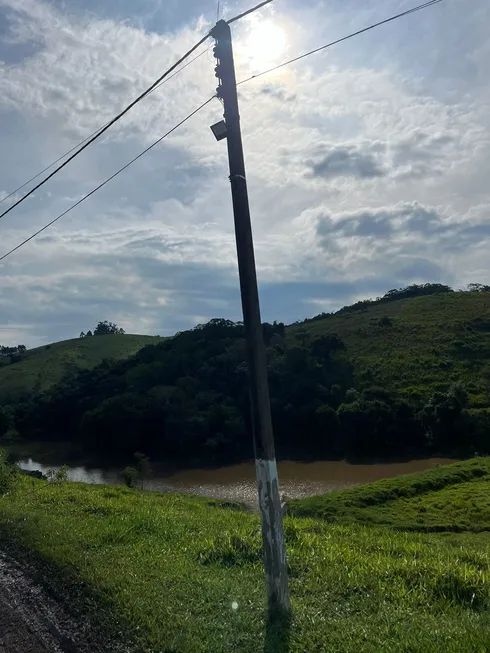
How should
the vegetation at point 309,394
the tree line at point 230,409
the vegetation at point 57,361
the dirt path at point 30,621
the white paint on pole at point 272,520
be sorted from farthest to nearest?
the vegetation at point 57,361 < the vegetation at point 309,394 < the tree line at point 230,409 < the white paint on pole at point 272,520 < the dirt path at point 30,621

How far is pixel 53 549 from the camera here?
7.49 meters

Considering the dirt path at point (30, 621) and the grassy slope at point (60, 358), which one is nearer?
the dirt path at point (30, 621)

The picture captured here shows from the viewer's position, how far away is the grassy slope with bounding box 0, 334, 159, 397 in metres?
83.9

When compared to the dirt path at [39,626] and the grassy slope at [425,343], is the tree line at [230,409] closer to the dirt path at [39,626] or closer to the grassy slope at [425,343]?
the grassy slope at [425,343]

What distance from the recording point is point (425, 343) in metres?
57.7

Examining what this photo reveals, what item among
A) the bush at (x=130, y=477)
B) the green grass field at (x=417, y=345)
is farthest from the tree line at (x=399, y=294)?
the bush at (x=130, y=477)

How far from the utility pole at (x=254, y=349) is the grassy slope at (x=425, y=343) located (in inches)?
1707

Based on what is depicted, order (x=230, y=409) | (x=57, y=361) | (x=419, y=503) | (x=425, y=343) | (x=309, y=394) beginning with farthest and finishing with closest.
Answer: (x=57, y=361) → (x=425, y=343) → (x=230, y=409) → (x=309, y=394) → (x=419, y=503)

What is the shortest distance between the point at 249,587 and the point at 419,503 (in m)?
21.0

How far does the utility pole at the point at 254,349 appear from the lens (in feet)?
17.2

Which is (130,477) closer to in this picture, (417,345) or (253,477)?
(253,477)

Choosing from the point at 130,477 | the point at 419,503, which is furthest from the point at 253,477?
the point at 419,503

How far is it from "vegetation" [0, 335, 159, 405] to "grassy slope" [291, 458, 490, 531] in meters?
56.2

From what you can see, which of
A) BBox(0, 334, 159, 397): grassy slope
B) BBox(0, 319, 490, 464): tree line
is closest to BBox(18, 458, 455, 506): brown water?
BBox(0, 319, 490, 464): tree line
